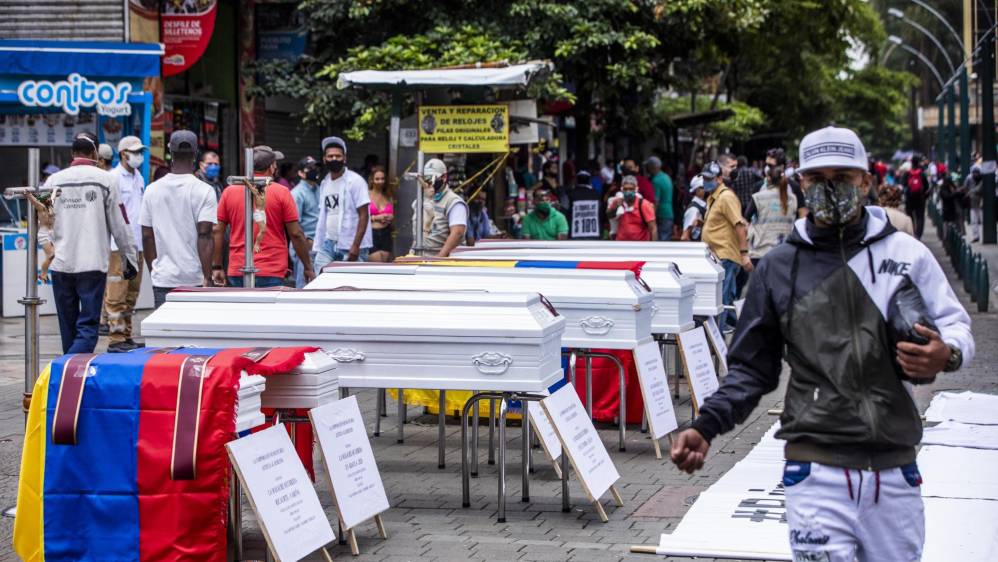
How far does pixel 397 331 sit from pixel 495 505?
1224mm

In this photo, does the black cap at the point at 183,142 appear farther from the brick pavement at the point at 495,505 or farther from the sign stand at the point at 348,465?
the sign stand at the point at 348,465

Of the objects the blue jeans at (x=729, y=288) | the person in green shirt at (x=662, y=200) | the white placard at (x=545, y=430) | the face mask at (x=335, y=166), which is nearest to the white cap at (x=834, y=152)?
the white placard at (x=545, y=430)

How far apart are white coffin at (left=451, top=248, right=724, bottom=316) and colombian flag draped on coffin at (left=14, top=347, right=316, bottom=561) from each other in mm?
4785

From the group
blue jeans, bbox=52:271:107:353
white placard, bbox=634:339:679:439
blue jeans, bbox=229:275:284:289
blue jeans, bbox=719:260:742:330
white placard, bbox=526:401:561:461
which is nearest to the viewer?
white placard, bbox=526:401:561:461

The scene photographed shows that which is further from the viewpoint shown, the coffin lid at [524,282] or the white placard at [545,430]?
the coffin lid at [524,282]

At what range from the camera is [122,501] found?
594 cm

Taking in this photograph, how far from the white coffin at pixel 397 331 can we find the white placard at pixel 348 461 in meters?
0.39

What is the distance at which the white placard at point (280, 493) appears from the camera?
19.4 feet

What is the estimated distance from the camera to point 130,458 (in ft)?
19.4

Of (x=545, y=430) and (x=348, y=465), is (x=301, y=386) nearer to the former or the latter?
(x=348, y=465)

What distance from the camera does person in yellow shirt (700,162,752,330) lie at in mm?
14273

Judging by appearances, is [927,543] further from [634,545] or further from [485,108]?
[485,108]

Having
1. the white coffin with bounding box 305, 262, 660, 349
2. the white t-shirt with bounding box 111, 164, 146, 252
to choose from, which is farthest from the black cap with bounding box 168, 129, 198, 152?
the white t-shirt with bounding box 111, 164, 146, 252

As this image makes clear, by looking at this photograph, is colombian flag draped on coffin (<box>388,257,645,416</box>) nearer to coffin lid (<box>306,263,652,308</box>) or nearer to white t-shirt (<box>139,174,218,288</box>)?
coffin lid (<box>306,263,652,308</box>)
